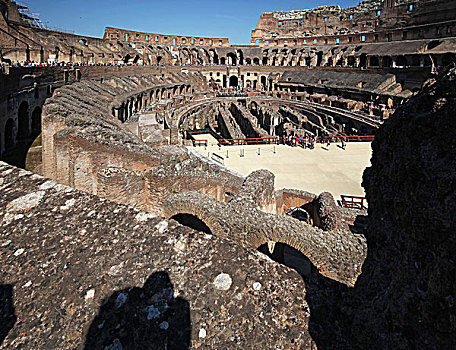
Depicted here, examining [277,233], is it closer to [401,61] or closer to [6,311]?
[6,311]

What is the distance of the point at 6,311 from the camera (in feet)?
6.11

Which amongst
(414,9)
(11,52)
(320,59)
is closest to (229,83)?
(320,59)

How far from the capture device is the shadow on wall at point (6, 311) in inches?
70.2

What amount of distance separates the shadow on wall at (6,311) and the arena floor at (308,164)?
36.5 ft

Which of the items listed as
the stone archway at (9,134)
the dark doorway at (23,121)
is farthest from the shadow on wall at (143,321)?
the dark doorway at (23,121)

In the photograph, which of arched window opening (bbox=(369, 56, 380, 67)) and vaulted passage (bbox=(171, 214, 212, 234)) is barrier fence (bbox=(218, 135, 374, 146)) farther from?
arched window opening (bbox=(369, 56, 380, 67))

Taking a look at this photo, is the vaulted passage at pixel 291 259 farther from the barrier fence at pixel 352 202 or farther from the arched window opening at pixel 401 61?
the arched window opening at pixel 401 61

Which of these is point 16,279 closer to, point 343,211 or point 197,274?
point 197,274

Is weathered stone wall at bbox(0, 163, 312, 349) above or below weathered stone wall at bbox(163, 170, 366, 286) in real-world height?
above

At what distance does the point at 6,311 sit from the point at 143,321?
0.83 meters

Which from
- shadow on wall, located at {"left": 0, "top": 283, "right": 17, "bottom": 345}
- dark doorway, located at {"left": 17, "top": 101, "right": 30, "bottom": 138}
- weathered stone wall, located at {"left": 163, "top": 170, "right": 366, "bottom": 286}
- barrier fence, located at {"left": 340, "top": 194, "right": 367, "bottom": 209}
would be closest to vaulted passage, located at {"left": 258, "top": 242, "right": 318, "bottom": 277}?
weathered stone wall, located at {"left": 163, "top": 170, "right": 366, "bottom": 286}

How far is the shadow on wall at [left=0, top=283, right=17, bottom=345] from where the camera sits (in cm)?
178

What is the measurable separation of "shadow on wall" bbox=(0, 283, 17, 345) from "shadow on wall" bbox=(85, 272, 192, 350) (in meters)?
0.46

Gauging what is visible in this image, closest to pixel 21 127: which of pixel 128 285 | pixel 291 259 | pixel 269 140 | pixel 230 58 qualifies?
pixel 291 259
